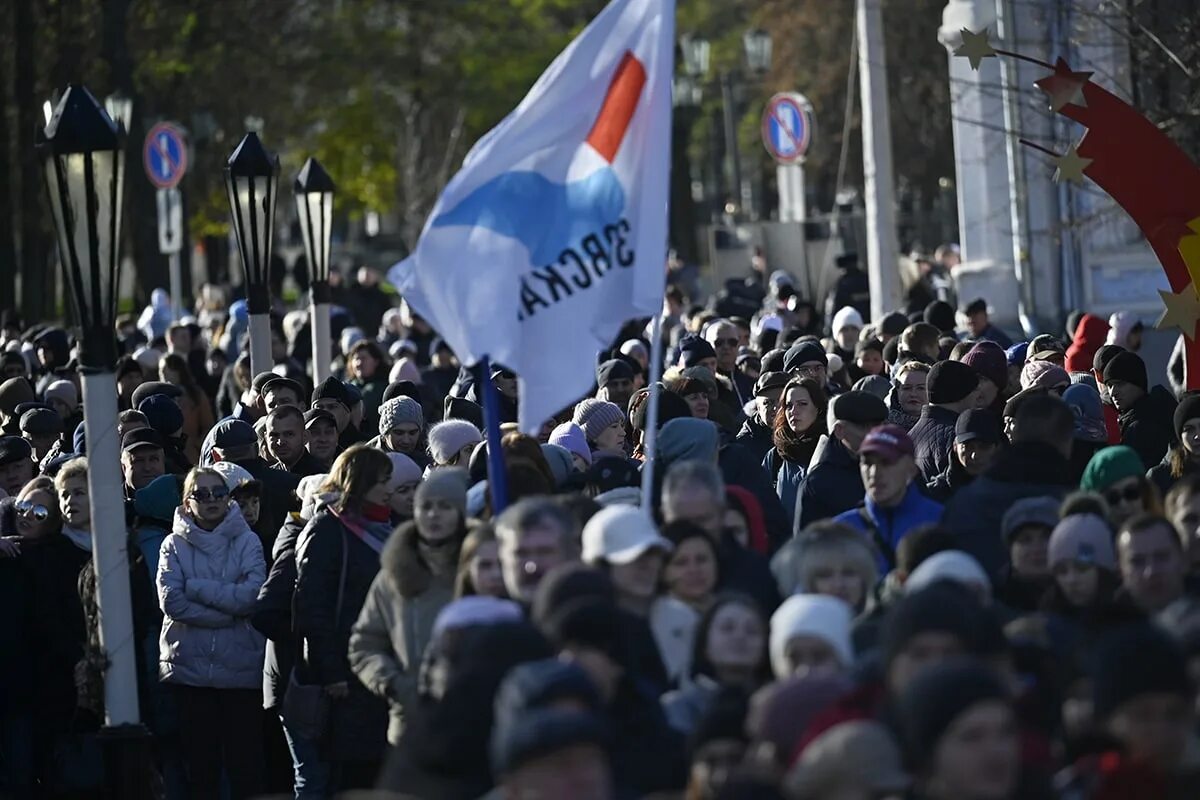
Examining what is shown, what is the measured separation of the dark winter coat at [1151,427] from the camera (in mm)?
12516

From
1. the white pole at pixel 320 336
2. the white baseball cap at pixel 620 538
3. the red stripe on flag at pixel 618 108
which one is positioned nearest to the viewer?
the white baseball cap at pixel 620 538

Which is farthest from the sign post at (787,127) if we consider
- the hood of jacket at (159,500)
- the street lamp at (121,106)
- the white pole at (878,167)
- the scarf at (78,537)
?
the scarf at (78,537)

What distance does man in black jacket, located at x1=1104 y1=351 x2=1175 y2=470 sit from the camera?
12531 mm

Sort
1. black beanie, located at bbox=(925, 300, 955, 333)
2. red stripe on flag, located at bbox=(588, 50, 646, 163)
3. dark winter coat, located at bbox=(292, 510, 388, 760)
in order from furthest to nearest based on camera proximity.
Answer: black beanie, located at bbox=(925, 300, 955, 333), dark winter coat, located at bbox=(292, 510, 388, 760), red stripe on flag, located at bbox=(588, 50, 646, 163)

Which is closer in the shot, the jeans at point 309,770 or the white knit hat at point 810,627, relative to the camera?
the white knit hat at point 810,627

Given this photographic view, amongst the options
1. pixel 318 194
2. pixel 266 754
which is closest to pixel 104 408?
pixel 266 754

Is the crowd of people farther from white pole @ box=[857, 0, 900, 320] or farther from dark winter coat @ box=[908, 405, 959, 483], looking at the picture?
white pole @ box=[857, 0, 900, 320]

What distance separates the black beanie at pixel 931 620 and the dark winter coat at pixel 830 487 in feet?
13.4

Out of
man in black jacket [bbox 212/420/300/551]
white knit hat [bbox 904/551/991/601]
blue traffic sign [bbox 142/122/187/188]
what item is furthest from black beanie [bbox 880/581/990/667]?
blue traffic sign [bbox 142/122/187/188]

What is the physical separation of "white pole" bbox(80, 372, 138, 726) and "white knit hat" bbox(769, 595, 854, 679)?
3.64 meters

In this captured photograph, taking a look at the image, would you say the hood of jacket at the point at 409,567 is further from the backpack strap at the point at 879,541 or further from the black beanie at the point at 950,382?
the black beanie at the point at 950,382

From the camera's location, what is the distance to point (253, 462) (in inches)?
517

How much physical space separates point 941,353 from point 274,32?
28.5 meters

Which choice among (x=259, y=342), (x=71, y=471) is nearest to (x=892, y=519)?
(x=71, y=471)
